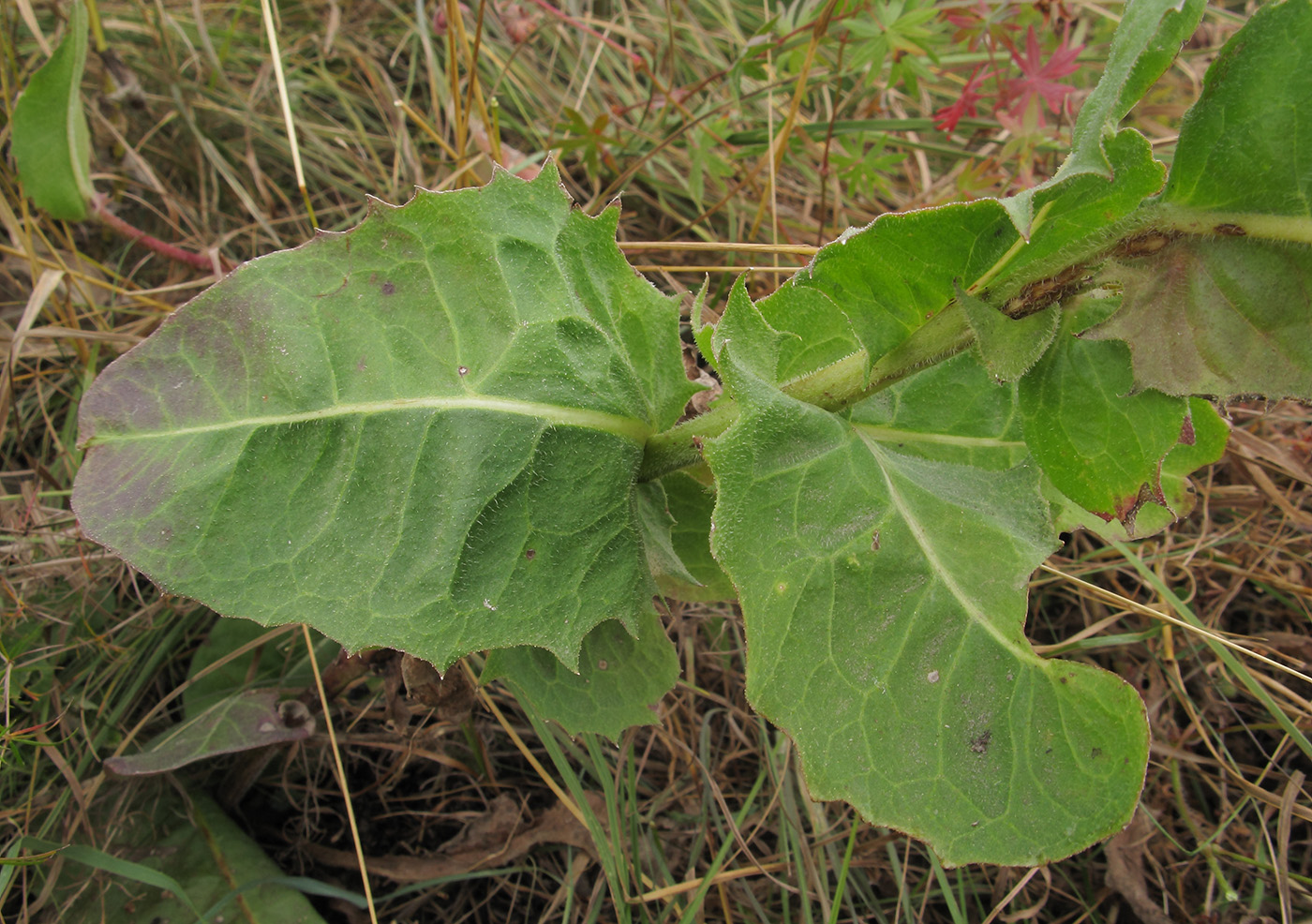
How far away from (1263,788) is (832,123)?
2.51m

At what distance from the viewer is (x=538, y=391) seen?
1.72 metres

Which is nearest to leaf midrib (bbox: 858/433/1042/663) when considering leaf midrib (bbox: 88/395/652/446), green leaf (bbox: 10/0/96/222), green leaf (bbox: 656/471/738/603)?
green leaf (bbox: 656/471/738/603)

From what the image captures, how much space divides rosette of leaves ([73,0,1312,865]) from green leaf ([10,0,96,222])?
1.57m

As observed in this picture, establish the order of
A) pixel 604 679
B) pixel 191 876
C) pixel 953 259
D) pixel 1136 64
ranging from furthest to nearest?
1. pixel 191 876
2. pixel 604 679
3. pixel 953 259
4. pixel 1136 64

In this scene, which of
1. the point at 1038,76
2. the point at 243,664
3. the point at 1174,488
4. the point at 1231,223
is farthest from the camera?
the point at 1038,76

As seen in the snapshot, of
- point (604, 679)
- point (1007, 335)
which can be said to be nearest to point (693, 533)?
point (604, 679)

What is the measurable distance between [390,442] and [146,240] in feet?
6.46

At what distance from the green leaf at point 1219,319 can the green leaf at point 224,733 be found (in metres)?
2.08

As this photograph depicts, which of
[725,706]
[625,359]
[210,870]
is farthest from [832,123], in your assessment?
[210,870]

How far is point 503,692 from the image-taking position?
8.41 feet

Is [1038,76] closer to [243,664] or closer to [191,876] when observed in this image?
[243,664]

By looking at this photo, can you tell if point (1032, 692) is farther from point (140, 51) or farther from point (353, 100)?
point (140, 51)

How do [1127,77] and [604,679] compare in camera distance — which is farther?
[604,679]

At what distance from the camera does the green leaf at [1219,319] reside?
1.29 m
